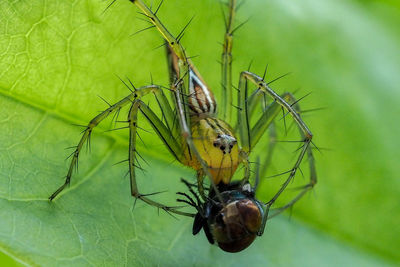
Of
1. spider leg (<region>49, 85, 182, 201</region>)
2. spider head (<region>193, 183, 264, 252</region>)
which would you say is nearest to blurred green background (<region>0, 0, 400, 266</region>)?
spider leg (<region>49, 85, 182, 201</region>)

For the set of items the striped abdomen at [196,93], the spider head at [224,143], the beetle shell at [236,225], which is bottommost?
the beetle shell at [236,225]

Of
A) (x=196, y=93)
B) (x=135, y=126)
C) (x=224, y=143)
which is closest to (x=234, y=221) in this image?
(x=224, y=143)

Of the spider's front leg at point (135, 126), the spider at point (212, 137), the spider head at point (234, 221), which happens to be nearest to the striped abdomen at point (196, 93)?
the spider at point (212, 137)

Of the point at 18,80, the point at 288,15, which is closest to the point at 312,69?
the point at 288,15

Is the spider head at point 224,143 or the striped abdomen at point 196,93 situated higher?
the striped abdomen at point 196,93

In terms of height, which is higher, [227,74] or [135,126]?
[227,74]

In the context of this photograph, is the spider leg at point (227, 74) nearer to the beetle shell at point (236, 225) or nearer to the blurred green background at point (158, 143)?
the blurred green background at point (158, 143)

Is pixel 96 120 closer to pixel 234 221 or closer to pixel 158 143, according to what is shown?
pixel 158 143

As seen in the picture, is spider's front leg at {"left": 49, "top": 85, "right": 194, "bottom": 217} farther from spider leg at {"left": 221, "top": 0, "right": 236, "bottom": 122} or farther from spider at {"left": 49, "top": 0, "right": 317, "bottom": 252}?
spider leg at {"left": 221, "top": 0, "right": 236, "bottom": 122}
